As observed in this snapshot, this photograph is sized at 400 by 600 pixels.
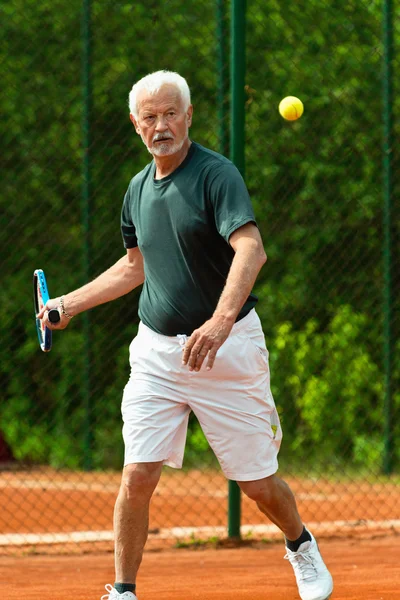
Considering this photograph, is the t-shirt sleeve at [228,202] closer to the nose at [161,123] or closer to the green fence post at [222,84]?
the nose at [161,123]

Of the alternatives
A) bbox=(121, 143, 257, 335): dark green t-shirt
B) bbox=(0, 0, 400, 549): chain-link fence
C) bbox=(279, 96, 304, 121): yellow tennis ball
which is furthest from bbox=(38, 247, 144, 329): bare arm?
bbox=(0, 0, 400, 549): chain-link fence

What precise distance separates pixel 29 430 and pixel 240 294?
19.5ft

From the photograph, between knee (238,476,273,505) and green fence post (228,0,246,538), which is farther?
green fence post (228,0,246,538)

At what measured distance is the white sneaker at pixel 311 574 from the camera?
3.79 meters

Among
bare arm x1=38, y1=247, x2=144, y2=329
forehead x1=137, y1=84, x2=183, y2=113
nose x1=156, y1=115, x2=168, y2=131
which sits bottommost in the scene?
bare arm x1=38, y1=247, x2=144, y2=329

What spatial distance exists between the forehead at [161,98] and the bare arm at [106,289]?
0.60 metres

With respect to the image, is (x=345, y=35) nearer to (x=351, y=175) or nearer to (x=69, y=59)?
(x=351, y=175)

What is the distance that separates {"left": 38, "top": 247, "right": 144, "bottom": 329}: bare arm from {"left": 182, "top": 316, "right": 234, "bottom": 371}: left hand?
74 cm

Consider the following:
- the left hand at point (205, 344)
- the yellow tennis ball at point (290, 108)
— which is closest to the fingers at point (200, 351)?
the left hand at point (205, 344)

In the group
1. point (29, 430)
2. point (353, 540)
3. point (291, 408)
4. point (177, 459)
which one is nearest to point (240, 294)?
point (177, 459)

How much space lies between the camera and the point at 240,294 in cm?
334

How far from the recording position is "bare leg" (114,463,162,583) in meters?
3.60

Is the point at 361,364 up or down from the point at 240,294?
down

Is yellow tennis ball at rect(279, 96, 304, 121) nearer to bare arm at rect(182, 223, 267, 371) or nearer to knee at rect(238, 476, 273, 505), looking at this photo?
bare arm at rect(182, 223, 267, 371)
